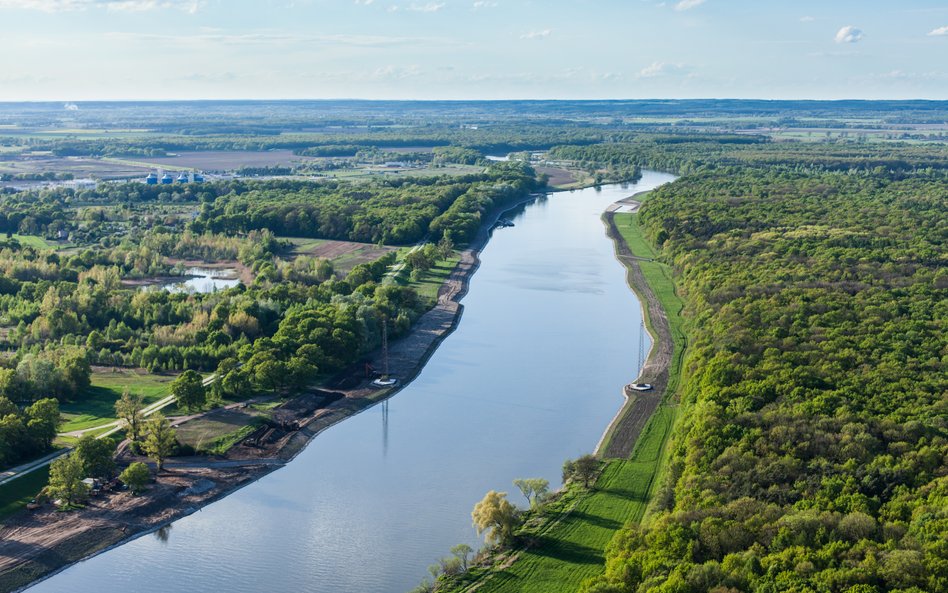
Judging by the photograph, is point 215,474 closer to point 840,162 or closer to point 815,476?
point 815,476

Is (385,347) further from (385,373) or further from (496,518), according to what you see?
(496,518)

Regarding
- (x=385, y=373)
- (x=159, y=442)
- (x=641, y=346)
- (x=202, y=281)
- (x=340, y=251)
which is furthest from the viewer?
(x=340, y=251)

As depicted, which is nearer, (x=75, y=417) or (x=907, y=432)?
(x=907, y=432)

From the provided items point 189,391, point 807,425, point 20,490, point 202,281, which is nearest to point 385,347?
point 189,391

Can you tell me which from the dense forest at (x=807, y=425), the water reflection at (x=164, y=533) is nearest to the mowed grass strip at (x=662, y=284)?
the dense forest at (x=807, y=425)

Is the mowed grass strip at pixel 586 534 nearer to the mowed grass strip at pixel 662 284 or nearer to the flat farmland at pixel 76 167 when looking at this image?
the mowed grass strip at pixel 662 284

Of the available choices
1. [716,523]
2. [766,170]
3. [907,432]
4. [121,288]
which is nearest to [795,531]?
[716,523]
